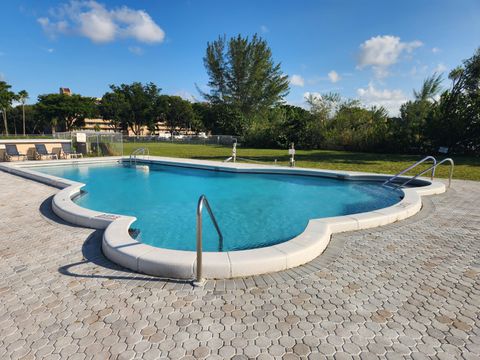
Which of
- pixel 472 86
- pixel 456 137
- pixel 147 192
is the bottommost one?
pixel 147 192

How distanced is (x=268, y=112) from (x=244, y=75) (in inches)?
251

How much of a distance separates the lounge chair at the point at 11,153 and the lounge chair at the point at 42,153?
28.8 inches

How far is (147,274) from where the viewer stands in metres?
3.72

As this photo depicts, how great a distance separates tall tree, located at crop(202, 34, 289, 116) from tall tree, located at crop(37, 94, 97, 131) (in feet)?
102

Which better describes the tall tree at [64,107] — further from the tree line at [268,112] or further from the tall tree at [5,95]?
the tall tree at [5,95]

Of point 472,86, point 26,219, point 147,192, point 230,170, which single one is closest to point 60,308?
point 26,219

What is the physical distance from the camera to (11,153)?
1703 centimetres

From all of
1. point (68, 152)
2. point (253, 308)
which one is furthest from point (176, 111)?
point (253, 308)

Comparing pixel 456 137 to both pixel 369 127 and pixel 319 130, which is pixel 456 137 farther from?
pixel 319 130

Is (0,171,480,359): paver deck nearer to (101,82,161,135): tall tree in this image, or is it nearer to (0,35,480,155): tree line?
(0,35,480,155): tree line

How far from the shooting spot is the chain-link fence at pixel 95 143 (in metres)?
19.6

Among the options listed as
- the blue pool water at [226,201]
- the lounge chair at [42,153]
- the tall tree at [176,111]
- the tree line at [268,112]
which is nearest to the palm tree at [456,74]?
the tree line at [268,112]

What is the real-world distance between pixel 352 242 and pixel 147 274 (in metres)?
3.34

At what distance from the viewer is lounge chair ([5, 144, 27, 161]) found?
16.7 m
